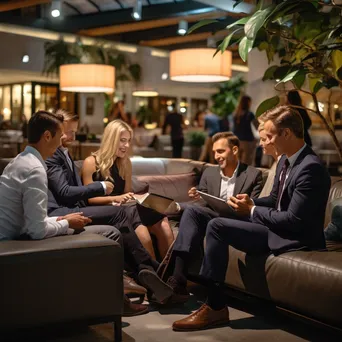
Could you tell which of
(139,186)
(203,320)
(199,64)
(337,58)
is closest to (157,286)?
(203,320)

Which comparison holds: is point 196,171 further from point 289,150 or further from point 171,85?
point 171,85

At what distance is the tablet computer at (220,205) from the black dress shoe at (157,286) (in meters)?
0.56

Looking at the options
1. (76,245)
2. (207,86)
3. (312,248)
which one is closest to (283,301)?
(312,248)

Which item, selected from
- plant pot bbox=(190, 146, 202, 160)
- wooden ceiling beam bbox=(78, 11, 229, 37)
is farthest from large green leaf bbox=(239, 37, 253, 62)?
wooden ceiling beam bbox=(78, 11, 229, 37)

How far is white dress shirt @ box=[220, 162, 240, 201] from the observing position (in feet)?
13.8

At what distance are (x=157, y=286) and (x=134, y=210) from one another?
713 mm

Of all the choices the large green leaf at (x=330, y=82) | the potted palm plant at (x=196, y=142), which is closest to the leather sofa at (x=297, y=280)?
the large green leaf at (x=330, y=82)

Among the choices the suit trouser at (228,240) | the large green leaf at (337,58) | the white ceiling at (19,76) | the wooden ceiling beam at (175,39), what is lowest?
the suit trouser at (228,240)

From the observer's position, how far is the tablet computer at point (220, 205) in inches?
137

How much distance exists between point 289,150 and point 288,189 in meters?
0.22

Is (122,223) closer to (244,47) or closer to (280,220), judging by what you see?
(280,220)

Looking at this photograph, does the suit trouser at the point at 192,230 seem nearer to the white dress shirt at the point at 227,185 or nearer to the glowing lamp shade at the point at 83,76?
the white dress shirt at the point at 227,185

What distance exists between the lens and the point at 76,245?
115 inches

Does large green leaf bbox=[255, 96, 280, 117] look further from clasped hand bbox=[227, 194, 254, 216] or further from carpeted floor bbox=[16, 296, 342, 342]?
carpeted floor bbox=[16, 296, 342, 342]
